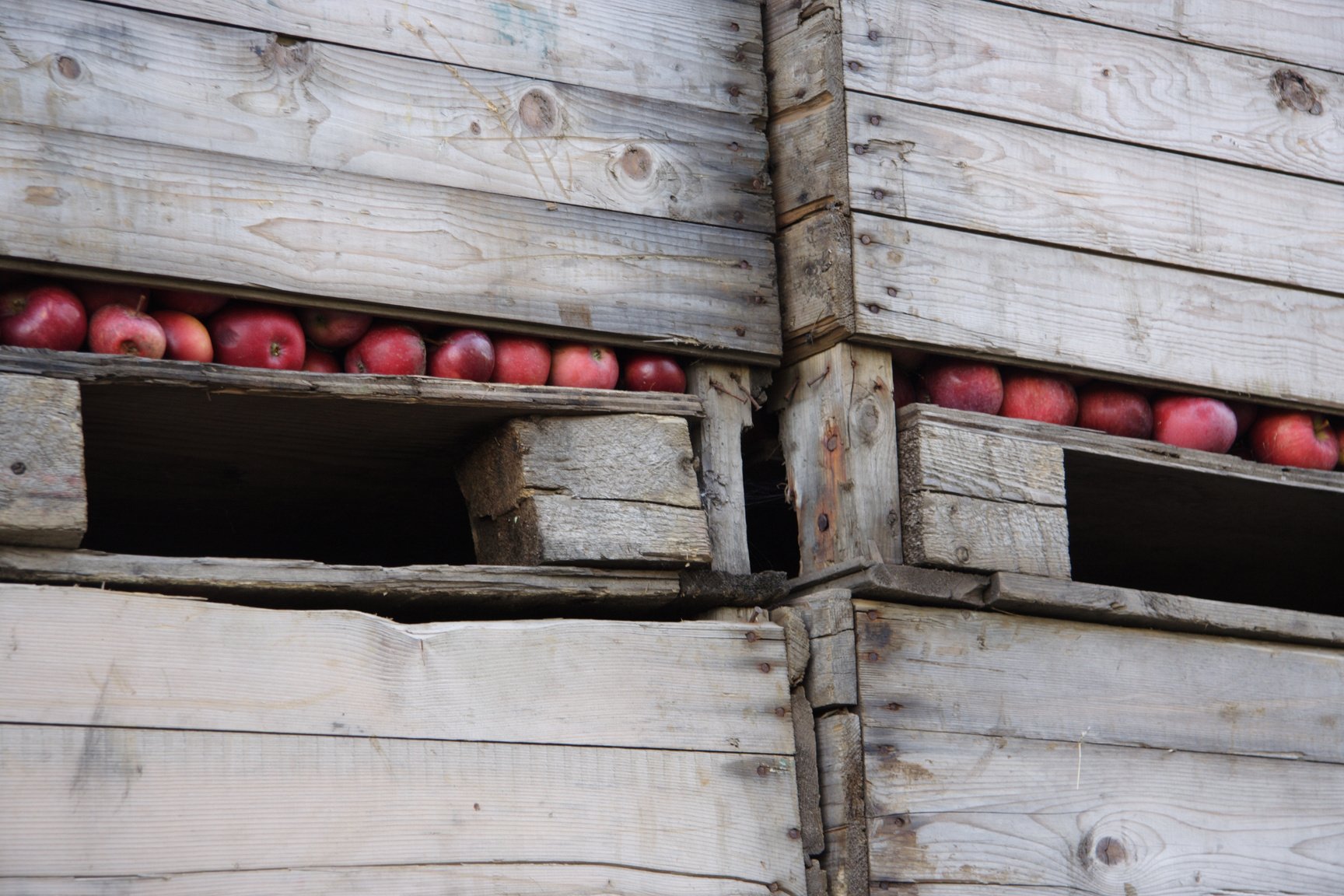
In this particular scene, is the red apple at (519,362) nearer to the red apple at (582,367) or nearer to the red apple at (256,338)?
the red apple at (582,367)

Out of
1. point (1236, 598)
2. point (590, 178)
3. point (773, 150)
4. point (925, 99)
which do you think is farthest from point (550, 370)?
point (1236, 598)

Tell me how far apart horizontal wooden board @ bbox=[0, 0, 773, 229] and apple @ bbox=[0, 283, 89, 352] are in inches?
11.2

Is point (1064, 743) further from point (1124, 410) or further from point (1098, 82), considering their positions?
point (1098, 82)

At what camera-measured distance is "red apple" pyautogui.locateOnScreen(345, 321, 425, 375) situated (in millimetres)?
2752

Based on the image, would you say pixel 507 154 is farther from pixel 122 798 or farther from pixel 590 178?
pixel 122 798

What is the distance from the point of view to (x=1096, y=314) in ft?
10.7

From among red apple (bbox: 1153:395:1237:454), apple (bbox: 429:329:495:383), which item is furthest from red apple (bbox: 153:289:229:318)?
red apple (bbox: 1153:395:1237:454)

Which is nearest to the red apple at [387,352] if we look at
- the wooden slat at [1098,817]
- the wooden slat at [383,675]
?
the wooden slat at [383,675]

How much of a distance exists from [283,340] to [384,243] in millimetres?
260

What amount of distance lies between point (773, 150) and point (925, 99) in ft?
1.10

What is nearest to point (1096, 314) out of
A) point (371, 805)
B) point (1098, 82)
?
point (1098, 82)

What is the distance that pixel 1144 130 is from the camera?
346 cm

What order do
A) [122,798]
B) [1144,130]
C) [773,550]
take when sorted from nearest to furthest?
[122,798] < [1144,130] < [773,550]

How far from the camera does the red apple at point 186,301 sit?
260 cm
